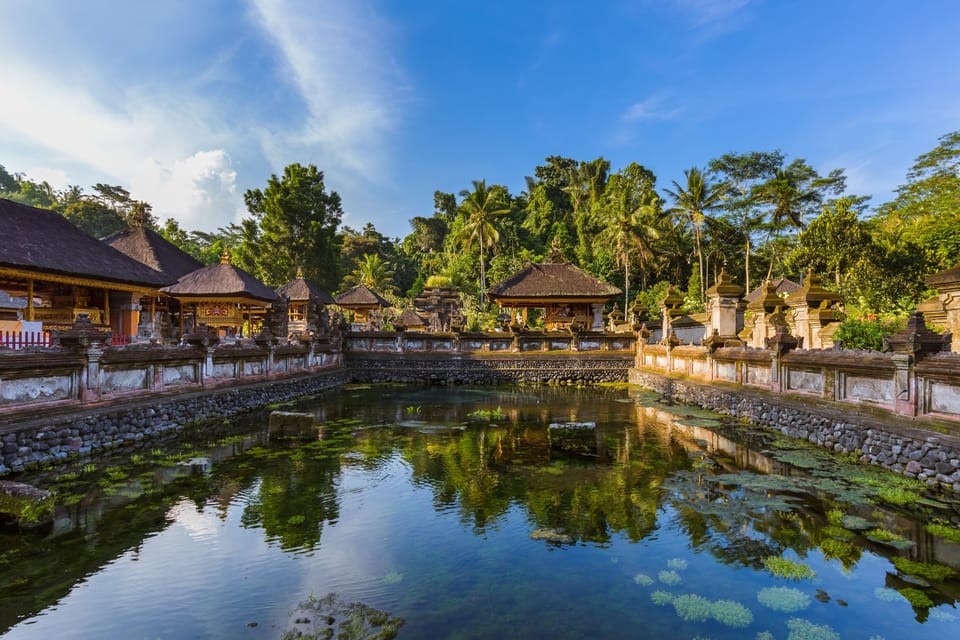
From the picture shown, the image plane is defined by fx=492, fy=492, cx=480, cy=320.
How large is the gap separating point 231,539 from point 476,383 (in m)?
18.7

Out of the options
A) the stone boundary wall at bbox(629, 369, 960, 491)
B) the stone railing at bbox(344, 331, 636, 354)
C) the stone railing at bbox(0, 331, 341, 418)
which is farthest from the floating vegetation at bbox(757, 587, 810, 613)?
the stone railing at bbox(344, 331, 636, 354)

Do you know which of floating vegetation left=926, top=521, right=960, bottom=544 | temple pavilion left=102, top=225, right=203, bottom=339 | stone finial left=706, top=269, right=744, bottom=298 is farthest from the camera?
temple pavilion left=102, top=225, right=203, bottom=339

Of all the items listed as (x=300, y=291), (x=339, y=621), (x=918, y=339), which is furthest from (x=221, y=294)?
(x=918, y=339)

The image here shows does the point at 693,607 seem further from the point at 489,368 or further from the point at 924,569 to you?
the point at 489,368

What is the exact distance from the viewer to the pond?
4.38m

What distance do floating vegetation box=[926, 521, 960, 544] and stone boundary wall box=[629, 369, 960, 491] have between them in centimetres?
148

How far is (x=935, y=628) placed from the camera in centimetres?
420

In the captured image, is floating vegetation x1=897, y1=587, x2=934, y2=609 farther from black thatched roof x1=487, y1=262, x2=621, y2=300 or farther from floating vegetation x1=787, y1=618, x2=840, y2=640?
black thatched roof x1=487, y1=262, x2=621, y2=300

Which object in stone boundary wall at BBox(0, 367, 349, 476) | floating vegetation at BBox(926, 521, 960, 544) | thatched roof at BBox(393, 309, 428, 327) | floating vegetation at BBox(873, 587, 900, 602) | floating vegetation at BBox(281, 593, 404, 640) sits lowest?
floating vegetation at BBox(281, 593, 404, 640)

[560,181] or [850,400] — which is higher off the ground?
[560,181]

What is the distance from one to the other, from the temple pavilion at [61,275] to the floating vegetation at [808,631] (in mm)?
18230

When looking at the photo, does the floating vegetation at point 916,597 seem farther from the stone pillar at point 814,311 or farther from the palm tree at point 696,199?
the palm tree at point 696,199

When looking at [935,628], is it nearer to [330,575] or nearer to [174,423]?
[330,575]

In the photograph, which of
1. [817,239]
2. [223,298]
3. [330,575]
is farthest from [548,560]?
[817,239]
